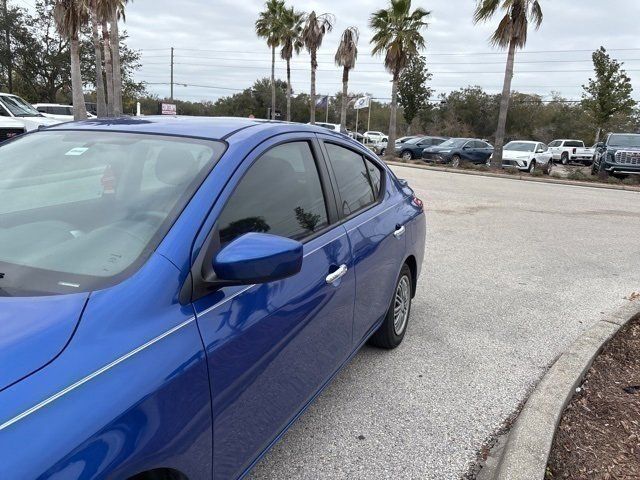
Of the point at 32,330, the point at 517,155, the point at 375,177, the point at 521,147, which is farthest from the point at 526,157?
the point at 32,330

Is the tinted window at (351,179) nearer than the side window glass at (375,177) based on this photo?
Yes

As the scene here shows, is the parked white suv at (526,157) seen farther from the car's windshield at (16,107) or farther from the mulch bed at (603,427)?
the mulch bed at (603,427)

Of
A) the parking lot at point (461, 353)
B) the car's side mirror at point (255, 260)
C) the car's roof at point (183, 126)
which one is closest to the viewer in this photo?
the car's side mirror at point (255, 260)

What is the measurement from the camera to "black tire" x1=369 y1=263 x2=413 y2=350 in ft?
12.0

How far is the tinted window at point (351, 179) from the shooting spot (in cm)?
300

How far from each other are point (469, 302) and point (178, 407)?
4.04m

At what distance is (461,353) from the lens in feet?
12.8

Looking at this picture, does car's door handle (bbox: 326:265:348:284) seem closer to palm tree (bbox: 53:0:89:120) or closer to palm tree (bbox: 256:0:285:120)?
palm tree (bbox: 53:0:89:120)

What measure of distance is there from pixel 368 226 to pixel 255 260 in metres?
1.51

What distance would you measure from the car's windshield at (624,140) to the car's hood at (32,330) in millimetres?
21020

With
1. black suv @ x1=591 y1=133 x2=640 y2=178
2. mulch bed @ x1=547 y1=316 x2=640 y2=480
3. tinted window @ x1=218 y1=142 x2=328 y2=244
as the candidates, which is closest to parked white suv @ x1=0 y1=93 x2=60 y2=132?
tinted window @ x1=218 y1=142 x2=328 y2=244

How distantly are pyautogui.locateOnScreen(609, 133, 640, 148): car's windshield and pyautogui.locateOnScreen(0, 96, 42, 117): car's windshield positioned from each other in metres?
20.4

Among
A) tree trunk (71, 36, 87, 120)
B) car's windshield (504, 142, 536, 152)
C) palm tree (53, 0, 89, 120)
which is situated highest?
palm tree (53, 0, 89, 120)

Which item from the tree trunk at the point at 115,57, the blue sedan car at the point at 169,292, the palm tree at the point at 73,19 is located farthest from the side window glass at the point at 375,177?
the tree trunk at the point at 115,57
